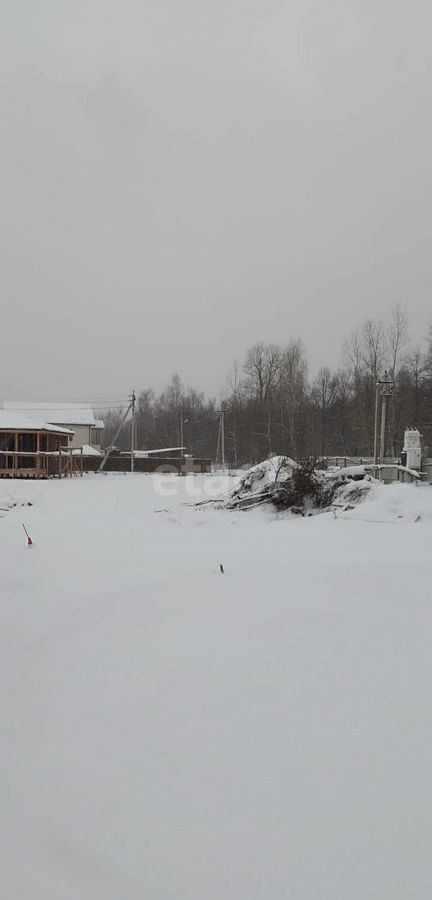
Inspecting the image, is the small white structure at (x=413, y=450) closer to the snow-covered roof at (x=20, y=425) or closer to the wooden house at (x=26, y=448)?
the wooden house at (x=26, y=448)

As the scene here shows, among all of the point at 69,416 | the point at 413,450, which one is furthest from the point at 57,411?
the point at 413,450

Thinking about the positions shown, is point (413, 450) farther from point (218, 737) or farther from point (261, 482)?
point (218, 737)

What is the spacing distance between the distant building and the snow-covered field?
4382 cm

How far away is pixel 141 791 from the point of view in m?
2.64

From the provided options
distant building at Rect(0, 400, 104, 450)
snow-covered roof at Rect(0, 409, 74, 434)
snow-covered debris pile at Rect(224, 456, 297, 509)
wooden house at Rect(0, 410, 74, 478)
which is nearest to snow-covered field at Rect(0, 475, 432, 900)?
snow-covered debris pile at Rect(224, 456, 297, 509)

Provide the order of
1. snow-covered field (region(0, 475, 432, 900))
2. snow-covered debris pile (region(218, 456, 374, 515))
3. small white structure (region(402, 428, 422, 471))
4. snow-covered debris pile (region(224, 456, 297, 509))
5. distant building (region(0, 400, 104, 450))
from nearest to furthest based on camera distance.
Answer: snow-covered field (region(0, 475, 432, 900))
snow-covered debris pile (region(218, 456, 374, 515))
snow-covered debris pile (region(224, 456, 297, 509))
small white structure (region(402, 428, 422, 471))
distant building (region(0, 400, 104, 450))

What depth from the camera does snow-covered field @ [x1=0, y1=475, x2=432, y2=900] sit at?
2.22m

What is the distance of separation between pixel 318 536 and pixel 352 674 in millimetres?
6803

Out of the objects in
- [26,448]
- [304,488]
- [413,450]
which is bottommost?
[304,488]

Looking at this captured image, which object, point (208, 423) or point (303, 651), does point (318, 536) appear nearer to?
point (303, 651)

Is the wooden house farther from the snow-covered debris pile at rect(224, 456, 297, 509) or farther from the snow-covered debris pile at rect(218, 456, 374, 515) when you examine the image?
the snow-covered debris pile at rect(218, 456, 374, 515)

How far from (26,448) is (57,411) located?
19.5m

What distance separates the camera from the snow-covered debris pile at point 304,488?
14.6 meters

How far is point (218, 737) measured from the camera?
119 inches
